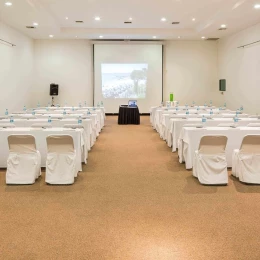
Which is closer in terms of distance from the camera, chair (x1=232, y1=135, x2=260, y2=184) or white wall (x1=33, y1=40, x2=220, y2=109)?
chair (x1=232, y1=135, x2=260, y2=184)

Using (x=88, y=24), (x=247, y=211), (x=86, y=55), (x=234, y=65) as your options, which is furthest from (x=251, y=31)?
(x=247, y=211)

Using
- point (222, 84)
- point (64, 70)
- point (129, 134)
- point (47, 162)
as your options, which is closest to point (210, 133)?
point (47, 162)

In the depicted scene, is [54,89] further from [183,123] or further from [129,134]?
[183,123]

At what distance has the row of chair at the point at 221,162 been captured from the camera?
509cm

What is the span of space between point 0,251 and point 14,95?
12032mm

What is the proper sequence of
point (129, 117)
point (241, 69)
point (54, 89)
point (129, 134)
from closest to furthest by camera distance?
point (129, 134), point (129, 117), point (241, 69), point (54, 89)

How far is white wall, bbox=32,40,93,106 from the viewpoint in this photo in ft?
56.2

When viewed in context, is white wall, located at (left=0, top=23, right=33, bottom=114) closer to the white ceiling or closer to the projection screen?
the white ceiling

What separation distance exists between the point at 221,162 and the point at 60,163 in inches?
96.3

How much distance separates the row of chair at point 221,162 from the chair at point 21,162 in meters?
2.55

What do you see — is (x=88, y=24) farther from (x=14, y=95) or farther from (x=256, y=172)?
(x=256, y=172)

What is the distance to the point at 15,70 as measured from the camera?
1421cm

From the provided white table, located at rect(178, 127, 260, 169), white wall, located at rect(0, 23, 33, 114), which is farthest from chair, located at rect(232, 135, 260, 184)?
white wall, located at rect(0, 23, 33, 114)

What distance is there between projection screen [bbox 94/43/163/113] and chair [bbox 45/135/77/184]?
12.3 metres
